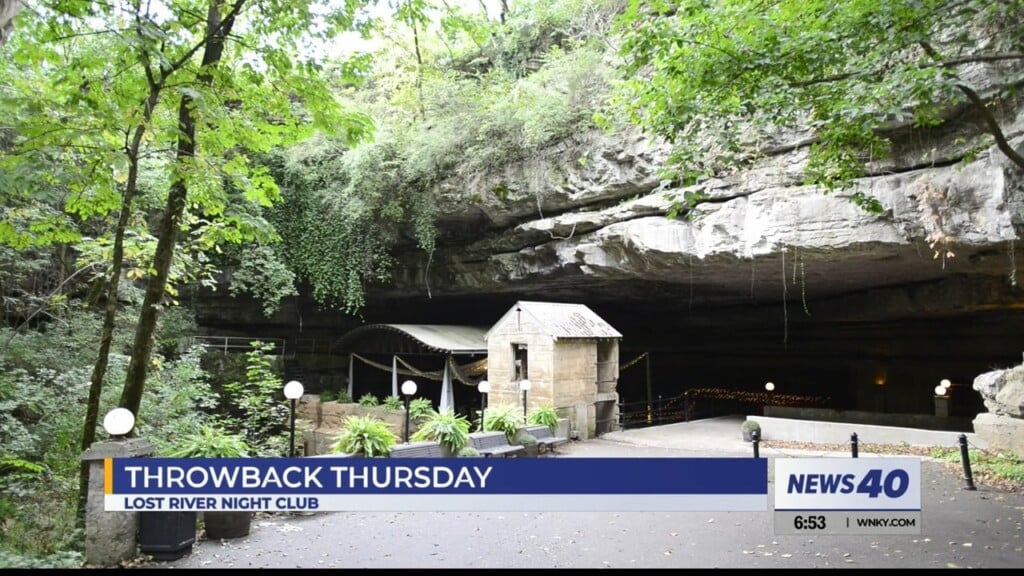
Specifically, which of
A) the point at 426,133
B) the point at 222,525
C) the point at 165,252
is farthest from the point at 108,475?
the point at 426,133

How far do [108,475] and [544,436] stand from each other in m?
8.64

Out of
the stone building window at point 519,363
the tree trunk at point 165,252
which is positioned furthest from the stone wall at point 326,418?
the tree trunk at point 165,252

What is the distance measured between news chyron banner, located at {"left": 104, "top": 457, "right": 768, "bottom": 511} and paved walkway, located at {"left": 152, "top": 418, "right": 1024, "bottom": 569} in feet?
3.04

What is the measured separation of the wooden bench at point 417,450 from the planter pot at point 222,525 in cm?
276

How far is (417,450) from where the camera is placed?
9.92 metres

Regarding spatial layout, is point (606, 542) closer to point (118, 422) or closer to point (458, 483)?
point (458, 483)

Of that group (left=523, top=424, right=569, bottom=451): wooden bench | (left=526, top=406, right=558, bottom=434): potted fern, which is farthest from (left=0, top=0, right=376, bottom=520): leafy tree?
(left=526, top=406, right=558, bottom=434): potted fern

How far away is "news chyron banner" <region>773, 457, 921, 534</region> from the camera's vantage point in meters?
A: 5.70

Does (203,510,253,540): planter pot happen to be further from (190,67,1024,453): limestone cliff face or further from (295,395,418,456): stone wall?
(295,395,418,456): stone wall

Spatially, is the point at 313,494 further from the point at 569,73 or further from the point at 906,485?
the point at 569,73

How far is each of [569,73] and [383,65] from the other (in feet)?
22.9

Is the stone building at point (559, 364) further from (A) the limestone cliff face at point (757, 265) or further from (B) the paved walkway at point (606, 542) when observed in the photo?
(B) the paved walkway at point (606, 542)

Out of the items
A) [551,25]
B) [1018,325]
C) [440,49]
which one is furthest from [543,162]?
[1018,325]
